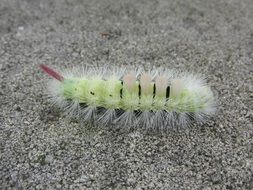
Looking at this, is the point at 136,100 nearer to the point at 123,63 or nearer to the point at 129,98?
the point at 129,98

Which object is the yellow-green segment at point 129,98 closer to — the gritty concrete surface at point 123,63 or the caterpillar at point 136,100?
the caterpillar at point 136,100

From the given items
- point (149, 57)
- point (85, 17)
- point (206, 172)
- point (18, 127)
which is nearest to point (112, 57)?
point (149, 57)

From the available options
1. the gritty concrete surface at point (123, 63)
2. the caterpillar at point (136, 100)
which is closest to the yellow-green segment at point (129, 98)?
the caterpillar at point (136, 100)

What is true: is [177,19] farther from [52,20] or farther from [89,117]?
[89,117]

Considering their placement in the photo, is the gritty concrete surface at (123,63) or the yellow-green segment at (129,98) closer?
the gritty concrete surface at (123,63)

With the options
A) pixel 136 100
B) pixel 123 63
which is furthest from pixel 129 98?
pixel 123 63

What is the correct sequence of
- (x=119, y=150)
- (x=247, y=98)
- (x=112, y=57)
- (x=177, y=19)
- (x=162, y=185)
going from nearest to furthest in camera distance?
(x=162, y=185) < (x=119, y=150) < (x=247, y=98) < (x=112, y=57) < (x=177, y=19)
